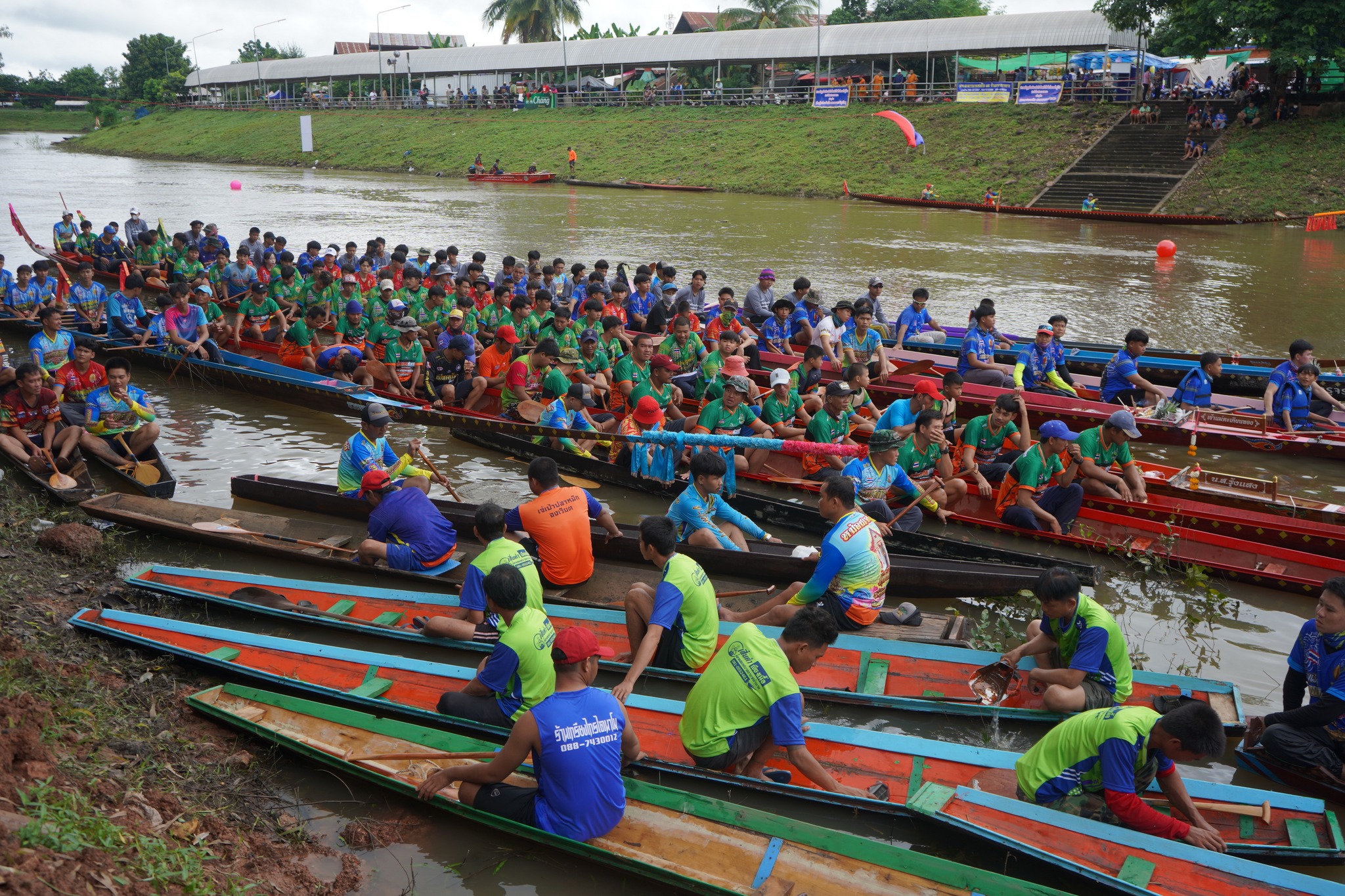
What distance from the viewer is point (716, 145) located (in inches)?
1816

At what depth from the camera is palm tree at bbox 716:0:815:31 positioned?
198 ft

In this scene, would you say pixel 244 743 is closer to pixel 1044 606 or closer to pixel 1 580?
pixel 1 580

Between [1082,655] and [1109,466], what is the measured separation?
386cm

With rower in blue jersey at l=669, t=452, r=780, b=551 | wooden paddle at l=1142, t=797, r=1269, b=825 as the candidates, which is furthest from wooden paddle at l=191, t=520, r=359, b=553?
wooden paddle at l=1142, t=797, r=1269, b=825

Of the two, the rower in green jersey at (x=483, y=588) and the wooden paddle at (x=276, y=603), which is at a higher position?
the rower in green jersey at (x=483, y=588)

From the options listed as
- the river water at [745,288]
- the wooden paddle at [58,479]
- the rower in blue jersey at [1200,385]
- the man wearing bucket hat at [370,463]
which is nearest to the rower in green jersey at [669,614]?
the river water at [745,288]

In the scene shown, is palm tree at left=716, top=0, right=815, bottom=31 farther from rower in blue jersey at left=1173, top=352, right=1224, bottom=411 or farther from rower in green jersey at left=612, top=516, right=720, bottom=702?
rower in green jersey at left=612, top=516, right=720, bottom=702

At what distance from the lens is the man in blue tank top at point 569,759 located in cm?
461

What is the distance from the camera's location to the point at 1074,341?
1531 centimetres

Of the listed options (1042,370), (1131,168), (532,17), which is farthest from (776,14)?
(1042,370)

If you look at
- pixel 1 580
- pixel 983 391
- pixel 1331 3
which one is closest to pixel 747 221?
pixel 1331 3

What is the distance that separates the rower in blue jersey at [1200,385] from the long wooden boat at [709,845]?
8.97 meters

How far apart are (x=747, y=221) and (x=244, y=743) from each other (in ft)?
95.8

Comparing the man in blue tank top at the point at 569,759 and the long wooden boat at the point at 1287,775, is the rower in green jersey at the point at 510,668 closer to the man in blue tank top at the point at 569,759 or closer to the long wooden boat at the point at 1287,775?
the man in blue tank top at the point at 569,759
